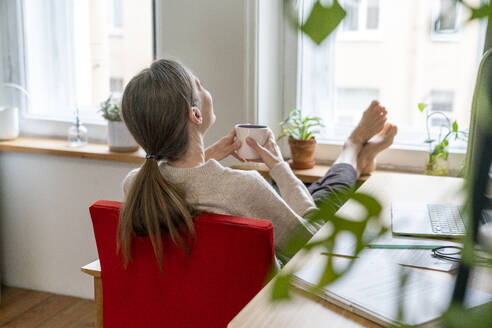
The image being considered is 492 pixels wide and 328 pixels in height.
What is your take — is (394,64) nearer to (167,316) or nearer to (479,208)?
(167,316)

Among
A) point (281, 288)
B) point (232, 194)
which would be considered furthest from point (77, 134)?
point (281, 288)

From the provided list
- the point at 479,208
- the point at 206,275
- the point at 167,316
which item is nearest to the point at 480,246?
the point at 479,208

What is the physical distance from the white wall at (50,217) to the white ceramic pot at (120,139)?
0.26 feet

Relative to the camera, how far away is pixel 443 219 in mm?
1375

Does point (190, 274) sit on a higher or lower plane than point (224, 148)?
lower

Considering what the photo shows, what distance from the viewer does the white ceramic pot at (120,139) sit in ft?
7.95

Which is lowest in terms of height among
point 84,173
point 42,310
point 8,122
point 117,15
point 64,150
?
point 42,310

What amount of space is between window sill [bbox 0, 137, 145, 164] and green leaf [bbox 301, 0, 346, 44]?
7.22 ft

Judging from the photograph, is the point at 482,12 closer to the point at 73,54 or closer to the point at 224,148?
the point at 224,148

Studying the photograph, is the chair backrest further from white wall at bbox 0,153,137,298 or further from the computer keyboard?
white wall at bbox 0,153,137,298

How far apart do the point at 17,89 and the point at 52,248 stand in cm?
75

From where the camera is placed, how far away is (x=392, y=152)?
7.56ft

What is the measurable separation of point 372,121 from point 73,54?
1403 millimetres

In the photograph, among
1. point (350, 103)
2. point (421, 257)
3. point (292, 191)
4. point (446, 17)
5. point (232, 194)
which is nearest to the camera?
point (446, 17)
